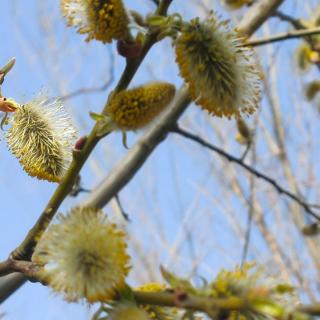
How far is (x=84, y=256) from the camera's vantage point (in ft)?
2.28

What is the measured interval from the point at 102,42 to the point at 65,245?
1.01 ft

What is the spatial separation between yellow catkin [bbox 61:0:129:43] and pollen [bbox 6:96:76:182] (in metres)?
0.12

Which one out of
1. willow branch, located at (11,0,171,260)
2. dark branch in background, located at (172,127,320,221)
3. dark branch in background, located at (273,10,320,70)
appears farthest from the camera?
dark branch in background, located at (273,10,320,70)

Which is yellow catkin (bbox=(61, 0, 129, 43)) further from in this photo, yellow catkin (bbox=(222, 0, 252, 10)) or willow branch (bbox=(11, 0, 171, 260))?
yellow catkin (bbox=(222, 0, 252, 10))

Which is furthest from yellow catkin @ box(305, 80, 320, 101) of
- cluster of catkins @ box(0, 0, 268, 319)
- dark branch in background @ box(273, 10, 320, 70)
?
cluster of catkins @ box(0, 0, 268, 319)

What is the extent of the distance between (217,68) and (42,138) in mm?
254

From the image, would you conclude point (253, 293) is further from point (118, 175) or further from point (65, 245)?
point (118, 175)

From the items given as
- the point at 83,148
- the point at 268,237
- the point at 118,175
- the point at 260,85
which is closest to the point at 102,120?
the point at 83,148

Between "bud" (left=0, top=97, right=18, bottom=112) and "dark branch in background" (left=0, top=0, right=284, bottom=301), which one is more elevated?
"dark branch in background" (left=0, top=0, right=284, bottom=301)

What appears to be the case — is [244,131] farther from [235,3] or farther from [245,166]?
[235,3]

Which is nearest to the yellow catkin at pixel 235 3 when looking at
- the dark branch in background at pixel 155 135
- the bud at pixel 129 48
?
the dark branch in background at pixel 155 135

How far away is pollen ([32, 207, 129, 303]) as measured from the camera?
0.67m

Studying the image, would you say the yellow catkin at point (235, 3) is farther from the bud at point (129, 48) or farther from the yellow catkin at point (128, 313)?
the yellow catkin at point (128, 313)

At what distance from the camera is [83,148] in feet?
2.62
